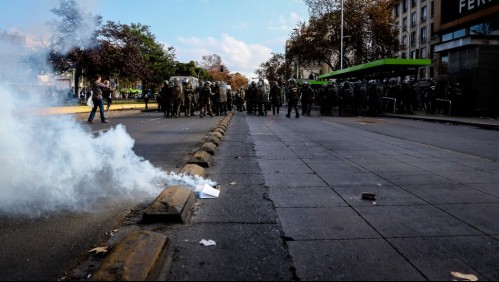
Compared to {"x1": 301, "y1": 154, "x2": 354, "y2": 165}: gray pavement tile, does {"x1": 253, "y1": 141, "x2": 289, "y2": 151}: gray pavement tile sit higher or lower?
lower

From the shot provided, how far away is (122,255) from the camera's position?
258 cm

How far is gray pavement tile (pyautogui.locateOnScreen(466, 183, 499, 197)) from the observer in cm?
471

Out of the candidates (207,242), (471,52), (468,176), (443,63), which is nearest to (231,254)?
(207,242)

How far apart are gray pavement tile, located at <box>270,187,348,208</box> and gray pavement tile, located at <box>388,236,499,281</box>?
1077 millimetres

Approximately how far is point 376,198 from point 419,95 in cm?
2536

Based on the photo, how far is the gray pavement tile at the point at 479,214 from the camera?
3479mm

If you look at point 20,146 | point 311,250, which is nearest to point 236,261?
point 311,250

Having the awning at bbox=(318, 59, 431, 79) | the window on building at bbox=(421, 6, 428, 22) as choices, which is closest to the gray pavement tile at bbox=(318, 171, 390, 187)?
the awning at bbox=(318, 59, 431, 79)

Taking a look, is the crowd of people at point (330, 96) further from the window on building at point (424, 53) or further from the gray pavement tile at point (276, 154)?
the window on building at point (424, 53)

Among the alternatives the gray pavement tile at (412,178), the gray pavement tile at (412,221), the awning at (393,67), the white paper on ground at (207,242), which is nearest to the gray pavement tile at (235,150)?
the gray pavement tile at (412,178)

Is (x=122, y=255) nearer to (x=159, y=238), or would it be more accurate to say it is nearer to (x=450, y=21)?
(x=159, y=238)

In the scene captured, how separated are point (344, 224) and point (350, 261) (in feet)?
2.58

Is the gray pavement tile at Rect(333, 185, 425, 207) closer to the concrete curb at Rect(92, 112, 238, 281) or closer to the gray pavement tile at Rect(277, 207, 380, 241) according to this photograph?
the gray pavement tile at Rect(277, 207, 380, 241)

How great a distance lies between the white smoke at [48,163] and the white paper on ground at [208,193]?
0.56 feet
